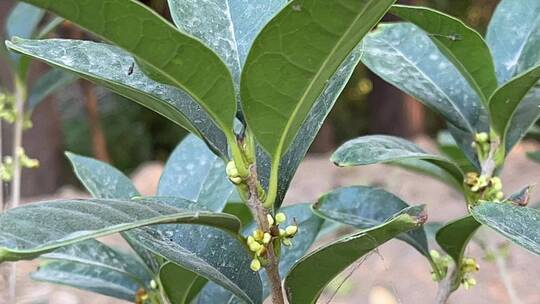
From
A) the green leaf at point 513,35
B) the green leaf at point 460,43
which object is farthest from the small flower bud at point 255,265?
the green leaf at point 513,35

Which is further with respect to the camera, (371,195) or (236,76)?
(371,195)

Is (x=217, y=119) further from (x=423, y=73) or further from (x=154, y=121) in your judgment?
(x=154, y=121)

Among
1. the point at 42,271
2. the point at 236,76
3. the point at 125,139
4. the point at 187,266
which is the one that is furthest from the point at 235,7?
the point at 125,139

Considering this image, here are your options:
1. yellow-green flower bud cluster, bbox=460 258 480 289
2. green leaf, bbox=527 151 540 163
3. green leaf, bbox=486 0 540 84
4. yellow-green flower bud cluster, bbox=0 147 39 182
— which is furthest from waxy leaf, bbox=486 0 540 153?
yellow-green flower bud cluster, bbox=0 147 39 182

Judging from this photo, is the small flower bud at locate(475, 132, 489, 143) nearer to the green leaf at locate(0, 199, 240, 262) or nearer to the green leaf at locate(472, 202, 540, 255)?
the green leaf at locate(472, 202, 540, 255)

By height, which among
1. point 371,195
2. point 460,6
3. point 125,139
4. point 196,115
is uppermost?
point 196,115

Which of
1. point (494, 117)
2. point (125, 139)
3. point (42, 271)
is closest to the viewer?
point (494, 117)

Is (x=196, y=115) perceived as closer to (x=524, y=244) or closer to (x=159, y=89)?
(x=159, y=89)
